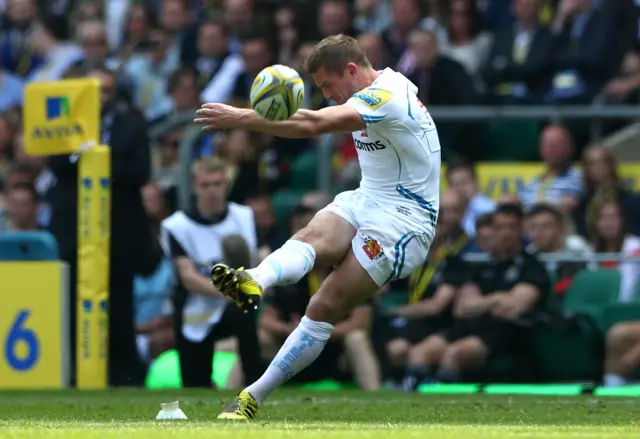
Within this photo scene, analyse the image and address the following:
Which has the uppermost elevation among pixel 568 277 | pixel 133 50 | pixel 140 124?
pixel 133 50

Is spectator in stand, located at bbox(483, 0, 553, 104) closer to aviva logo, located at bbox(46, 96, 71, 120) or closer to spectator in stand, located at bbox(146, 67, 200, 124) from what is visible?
spectator in stand, located at bbox(146, 67, 200, 124)

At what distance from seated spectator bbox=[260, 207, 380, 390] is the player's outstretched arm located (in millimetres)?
4752

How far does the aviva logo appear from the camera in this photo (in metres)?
13.4

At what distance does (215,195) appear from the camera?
13.0 meters

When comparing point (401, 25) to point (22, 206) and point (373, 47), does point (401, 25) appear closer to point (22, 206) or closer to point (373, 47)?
point (373, 47)

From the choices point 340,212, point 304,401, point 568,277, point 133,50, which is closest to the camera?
point 340,212

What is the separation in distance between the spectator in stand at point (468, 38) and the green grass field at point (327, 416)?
546 cm

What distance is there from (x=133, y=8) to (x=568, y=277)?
909 cm

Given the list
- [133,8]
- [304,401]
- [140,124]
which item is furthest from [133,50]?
[304,401]

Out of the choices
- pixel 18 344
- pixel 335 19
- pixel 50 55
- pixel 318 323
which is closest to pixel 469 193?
pixel 335 19

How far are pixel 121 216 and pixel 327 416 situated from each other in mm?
5035

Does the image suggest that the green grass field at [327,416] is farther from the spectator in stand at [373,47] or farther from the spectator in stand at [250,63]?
the spectator in stand at [250,63]

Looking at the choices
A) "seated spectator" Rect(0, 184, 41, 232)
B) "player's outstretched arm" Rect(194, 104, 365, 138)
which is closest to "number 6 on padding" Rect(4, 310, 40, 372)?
"seated spectator" Rect(0, 184, 41, 232)

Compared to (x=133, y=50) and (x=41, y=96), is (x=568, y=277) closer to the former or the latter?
(x=41, y=96)
